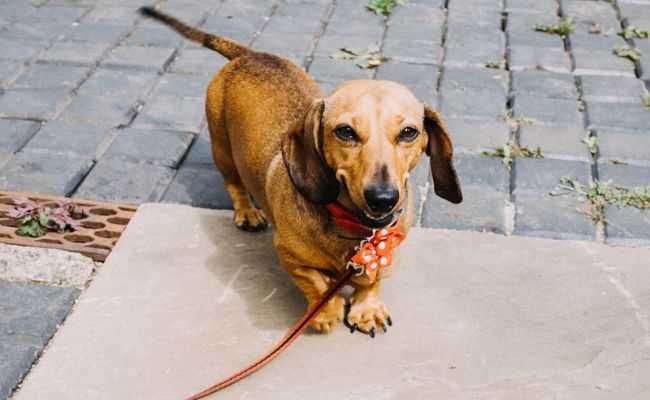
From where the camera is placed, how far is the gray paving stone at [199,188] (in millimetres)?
4164

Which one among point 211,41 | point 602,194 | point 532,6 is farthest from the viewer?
point 532,6

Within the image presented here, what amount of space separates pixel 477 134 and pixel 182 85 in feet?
6.50

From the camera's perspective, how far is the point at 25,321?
3.32 meters

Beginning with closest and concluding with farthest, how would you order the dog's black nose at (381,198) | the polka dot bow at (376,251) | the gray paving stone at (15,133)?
the dog's black nose at (381,198)
the polka dot bow at (376,251)
the gray paving stone at (15,133)

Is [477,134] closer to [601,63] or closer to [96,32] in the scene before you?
[601,63]

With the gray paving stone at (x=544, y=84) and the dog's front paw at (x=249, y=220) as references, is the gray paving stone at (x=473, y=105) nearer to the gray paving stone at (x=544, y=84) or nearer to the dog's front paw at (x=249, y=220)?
the gray paving stone at (x=544, y=84)

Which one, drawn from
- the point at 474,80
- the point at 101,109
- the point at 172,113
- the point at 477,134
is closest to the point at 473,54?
the point at 474,80

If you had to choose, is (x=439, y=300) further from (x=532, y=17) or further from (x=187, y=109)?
(x=532, y=17)

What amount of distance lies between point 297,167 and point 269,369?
0.83 metres

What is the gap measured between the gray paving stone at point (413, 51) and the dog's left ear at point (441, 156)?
2.47 m

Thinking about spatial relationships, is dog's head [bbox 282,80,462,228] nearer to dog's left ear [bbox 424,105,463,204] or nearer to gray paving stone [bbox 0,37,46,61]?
dog's left ear [bbox 424,105,463,204]

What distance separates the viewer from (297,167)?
293 centimetres

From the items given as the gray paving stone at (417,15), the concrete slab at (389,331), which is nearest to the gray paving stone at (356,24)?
the gray paving stone at (417,15)

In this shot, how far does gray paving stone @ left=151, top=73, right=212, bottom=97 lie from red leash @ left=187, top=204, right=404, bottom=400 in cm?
241
